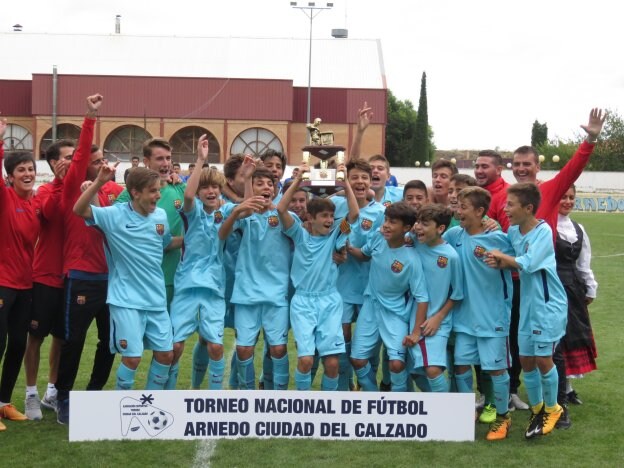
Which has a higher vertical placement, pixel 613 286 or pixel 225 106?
pixel 225 106

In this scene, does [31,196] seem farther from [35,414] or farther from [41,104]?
[41,104]

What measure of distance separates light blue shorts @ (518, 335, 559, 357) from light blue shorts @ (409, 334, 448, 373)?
554 millimetres

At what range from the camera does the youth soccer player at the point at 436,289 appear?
19.4 ft

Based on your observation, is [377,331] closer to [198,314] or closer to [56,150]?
[198,314]

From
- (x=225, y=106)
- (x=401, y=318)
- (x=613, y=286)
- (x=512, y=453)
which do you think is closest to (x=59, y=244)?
(x=401, y=318)

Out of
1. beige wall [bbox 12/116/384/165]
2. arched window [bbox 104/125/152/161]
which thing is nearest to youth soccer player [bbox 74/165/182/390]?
beige wall [bbox 12/116/384/165]

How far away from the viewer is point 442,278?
236 inches

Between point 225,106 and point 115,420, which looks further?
point 225,106

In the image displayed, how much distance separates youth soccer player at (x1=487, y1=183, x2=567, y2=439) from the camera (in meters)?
5.64

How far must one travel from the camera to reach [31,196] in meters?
6.13

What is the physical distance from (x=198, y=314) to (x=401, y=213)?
1697 millimetres

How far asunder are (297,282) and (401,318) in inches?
32.4

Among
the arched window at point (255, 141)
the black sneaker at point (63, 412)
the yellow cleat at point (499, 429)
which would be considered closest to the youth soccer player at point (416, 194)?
the yellow cleat at point (499, 429)

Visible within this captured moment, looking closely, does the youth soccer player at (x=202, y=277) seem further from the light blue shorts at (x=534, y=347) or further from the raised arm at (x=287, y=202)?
the light blue shorts at (x=534, y=347)
